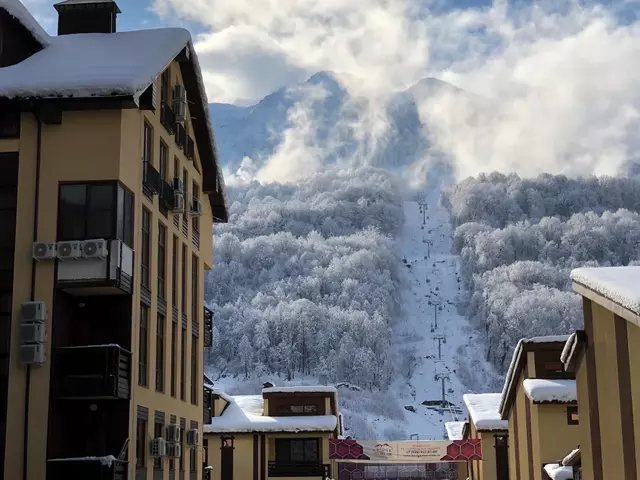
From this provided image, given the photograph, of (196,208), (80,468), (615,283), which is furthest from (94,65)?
(615,283)

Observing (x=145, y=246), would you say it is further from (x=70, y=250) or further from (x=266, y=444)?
(x=266, y=444)

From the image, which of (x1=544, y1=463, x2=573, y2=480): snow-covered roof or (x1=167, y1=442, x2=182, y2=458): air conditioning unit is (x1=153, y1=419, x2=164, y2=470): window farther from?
(x1=544, y1=463, x2=573, y2=480): snow-covered roof

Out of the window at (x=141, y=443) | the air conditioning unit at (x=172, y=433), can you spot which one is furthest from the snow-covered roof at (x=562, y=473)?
the window at (x=141, y=443)

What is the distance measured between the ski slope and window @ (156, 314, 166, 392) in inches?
3278

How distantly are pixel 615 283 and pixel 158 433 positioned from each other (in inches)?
528

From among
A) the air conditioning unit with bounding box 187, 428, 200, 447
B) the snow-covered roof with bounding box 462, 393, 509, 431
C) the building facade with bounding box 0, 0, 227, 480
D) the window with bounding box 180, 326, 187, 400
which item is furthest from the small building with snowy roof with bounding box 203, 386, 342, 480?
the building facade with bounding box 0, 0, 227, 480

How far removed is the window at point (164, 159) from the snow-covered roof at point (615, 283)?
39.9ft

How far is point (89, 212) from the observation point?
67.0 feet

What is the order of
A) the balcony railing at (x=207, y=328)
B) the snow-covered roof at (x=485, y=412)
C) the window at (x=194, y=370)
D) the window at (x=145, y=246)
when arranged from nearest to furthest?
1. the window at (x=145, y=246)
2. the window at (x=194, y=370)
3. the balcony railing at (x=207, y=328)
4. the snow-covered roof at (x=485, y=412)

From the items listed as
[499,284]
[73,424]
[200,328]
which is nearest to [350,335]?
[499,284]

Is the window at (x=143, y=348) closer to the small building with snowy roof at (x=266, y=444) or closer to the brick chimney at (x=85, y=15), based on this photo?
the brick chimney at (x=85, y=15)

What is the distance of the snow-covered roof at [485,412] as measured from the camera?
134 ft

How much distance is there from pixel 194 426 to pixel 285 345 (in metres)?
122

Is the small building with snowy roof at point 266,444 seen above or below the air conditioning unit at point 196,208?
below
